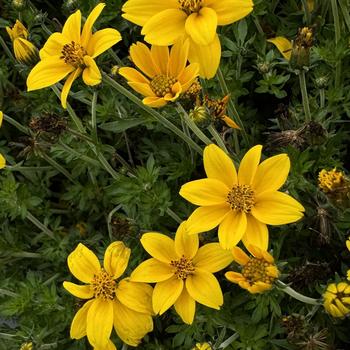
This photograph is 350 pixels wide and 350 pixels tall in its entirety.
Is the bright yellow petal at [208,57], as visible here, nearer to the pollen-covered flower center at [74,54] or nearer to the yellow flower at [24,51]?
the pollen-covered flower center at [74,54]

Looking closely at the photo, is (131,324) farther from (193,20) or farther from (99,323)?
(193,20)

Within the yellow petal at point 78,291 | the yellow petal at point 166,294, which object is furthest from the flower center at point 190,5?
the yellow petal at point 78,291

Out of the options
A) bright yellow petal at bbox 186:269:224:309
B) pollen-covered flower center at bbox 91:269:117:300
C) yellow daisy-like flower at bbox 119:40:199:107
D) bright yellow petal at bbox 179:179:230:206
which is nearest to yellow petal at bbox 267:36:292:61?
yellow daisy-like flower at bbox 119:40:199:107

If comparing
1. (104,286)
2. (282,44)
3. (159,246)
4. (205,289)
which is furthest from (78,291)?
(282,44)

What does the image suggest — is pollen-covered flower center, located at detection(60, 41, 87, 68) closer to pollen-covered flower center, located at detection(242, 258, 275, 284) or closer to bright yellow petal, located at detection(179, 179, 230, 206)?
bright yellow petal, located at detection(179, 179, 230, 206)

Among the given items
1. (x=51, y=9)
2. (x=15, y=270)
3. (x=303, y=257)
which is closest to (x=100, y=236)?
(x=15, y=270)

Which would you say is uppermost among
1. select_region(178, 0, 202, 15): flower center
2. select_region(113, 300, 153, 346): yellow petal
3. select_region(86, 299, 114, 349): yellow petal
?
select_region(178, 0, 202, 15): flower center
